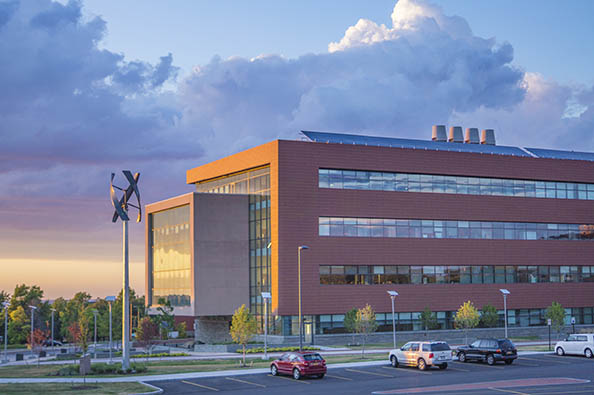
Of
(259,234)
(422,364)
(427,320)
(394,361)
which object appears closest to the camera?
(422,364)

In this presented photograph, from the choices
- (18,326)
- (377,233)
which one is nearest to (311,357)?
(377,233)

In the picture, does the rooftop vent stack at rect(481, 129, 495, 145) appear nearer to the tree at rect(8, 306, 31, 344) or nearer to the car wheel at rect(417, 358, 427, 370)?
the car wheel at rect(417, 358, 427, 370)

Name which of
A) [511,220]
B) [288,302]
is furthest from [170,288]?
[511,220]


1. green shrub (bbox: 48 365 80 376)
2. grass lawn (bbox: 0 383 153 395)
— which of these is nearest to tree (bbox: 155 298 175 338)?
green shrub (bbox: 48 365 80 376)

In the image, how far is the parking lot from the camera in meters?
33.5

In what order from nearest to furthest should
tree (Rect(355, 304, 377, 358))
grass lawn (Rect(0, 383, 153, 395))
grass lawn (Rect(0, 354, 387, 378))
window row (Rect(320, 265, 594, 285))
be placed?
1. grass lawn (Rect(0, 383, 153, 395))
2. grass lawn (Rect(0, 354, 387, 378))
3. tree (Rect(355, 304, 377, 358))
4. window row (Rect(320, 265, 594, 285))

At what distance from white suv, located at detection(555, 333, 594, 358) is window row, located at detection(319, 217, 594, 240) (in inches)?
971

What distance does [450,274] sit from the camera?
249ft

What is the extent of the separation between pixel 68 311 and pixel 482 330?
201 ft

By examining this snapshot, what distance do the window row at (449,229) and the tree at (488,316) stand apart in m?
7.72

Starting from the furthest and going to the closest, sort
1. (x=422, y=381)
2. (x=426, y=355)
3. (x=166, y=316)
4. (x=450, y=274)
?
(x=166, y=316)
(x=450, y=274)
(x=426, y=355)
(x=422, y=381)

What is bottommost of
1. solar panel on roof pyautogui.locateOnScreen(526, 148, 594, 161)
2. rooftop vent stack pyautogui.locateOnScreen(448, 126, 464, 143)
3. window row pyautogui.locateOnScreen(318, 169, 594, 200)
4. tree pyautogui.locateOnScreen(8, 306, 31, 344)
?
tree pyautogui.locateOnScreen(8, 306, 31, 344)

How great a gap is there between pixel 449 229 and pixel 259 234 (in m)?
20.3

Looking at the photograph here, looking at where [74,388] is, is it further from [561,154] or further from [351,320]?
[561,154]
